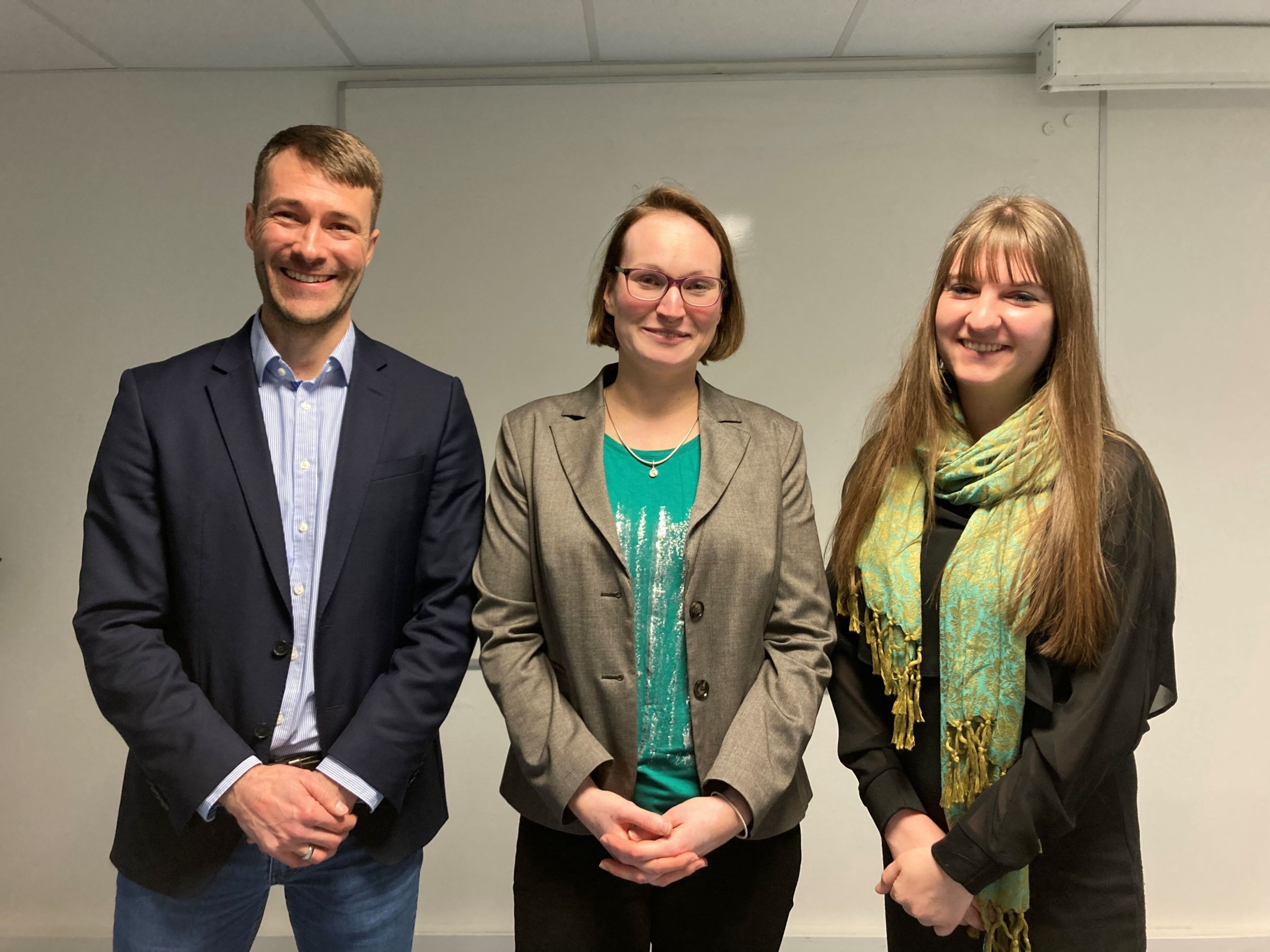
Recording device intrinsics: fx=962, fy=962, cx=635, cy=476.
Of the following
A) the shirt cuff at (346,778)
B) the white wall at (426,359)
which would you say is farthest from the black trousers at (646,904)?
the white wall at (426,359)

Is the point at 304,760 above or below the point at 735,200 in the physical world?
below

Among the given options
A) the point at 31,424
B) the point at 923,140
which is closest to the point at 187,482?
the point at 31,424

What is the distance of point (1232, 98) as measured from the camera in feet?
9.96

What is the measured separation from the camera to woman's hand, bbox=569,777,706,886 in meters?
1.44

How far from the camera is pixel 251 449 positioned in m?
1.55

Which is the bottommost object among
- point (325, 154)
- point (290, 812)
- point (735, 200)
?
point (290, 812)

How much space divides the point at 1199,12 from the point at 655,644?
2603 millimetres

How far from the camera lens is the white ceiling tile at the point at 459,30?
8.72 ft

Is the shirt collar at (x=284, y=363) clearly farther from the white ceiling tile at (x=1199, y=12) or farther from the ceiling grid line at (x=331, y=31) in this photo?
the white ceiling tile at (x=1199, y=12)

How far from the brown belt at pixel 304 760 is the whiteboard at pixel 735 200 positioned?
1667mm

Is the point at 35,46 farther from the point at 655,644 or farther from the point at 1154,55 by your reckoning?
the point at 1154,55

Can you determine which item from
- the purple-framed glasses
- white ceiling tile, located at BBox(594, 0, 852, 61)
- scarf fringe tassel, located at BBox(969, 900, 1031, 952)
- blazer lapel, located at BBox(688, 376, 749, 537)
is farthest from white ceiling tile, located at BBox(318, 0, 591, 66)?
scarf fringe tassel, located at BBox(969, 900, 1031, 952)

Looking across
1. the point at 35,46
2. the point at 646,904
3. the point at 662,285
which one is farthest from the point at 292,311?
the point at 35,46

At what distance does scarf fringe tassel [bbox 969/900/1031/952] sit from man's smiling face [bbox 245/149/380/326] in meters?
1.42
